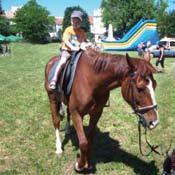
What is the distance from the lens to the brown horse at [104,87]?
220 inches

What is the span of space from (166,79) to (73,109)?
1287cm

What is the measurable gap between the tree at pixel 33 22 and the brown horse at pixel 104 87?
2904 inches

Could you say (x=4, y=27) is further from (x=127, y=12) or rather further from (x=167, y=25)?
(x=167, y=25)

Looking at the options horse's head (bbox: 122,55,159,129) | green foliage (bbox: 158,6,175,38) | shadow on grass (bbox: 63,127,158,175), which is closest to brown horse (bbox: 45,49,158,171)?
horse's head (bbox: 122,55,159,129)

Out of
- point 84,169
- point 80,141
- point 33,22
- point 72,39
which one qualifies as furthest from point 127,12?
point 80,141

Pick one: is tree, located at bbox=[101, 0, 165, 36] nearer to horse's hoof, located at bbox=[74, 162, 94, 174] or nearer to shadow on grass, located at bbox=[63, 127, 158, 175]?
shadow on grass, located at bbox=[63, 127, 158, 175]

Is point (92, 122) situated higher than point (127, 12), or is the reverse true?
Result: point (127, 12)

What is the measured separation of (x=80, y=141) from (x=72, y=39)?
201 centimetres

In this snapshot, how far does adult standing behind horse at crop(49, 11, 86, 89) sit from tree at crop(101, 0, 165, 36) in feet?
279

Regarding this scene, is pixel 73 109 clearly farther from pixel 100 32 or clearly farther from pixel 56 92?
pixel 100 32

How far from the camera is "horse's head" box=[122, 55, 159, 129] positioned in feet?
18.2

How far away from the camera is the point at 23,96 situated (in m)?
13.4

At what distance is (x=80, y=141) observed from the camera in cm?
640

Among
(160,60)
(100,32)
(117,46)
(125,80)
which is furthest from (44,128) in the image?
(100,32)
